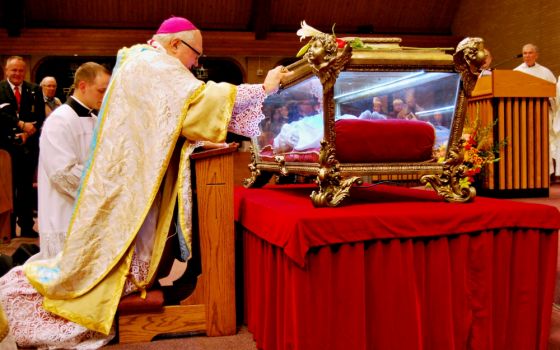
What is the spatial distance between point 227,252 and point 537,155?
17.4 feet

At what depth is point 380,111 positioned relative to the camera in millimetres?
2662

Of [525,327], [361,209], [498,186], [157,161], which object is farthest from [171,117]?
[498,186]

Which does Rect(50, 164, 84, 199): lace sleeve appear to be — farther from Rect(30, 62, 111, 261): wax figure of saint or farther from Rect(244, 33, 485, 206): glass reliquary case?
Rect(244, 33, 485, 206): glass reliquary case

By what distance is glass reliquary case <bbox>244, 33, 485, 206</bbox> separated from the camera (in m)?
2.42

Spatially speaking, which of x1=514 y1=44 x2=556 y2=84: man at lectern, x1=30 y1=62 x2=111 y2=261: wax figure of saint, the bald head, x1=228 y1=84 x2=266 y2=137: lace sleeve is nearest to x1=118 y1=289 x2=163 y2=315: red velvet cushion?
x1=30 y1=62 x2=111 y2=261: wax figure of saint

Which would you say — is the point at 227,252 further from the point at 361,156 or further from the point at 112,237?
the point at 361,156

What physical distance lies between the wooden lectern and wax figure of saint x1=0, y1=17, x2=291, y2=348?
82mm

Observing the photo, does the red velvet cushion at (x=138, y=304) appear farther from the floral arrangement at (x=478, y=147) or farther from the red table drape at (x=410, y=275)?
the floral arrangement at (x=478, y=147)

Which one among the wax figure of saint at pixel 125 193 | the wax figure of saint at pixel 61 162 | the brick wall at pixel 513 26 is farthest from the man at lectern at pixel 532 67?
the wax figure of saint at pixel 61 162

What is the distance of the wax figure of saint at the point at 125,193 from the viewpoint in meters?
2.70

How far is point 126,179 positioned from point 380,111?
49.5 inches

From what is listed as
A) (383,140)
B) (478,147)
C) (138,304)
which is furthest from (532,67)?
(138,304)

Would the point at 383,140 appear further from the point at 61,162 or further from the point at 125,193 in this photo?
the point at 61,162

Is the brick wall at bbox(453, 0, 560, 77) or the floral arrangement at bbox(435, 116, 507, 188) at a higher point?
the brick wall at bbox(453, 0, 560, 77)
